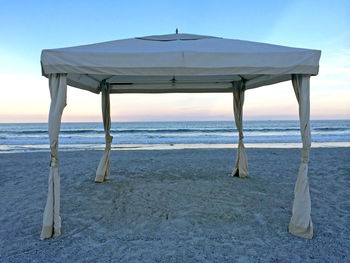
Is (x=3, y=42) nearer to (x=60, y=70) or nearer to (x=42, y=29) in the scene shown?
(x=42, y=29)

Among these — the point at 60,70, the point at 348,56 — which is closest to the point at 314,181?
the point at 60,70

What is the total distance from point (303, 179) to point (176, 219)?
1.57 m

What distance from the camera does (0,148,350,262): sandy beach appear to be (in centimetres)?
206

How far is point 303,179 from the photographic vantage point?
2.53m

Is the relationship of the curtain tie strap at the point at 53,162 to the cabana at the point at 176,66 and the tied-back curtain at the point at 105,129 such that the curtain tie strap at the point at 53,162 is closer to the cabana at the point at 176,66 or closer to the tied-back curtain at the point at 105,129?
the cabana at the point at 176,66

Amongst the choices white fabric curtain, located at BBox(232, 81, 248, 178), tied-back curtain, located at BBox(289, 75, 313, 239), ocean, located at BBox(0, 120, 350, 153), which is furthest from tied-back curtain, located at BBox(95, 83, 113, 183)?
ocean, located at BBox(0, 120, 350, 153)

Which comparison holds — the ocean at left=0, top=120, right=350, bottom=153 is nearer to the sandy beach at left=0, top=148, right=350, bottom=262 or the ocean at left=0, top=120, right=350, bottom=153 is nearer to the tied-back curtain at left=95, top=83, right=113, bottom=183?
the tied-back curtain at left=95, top=83, right=113, bottom=183

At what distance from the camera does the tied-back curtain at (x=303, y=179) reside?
2414mm

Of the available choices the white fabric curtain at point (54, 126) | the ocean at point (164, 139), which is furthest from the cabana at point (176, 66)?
the ocean at point (164, 139)

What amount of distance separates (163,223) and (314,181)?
140 inches

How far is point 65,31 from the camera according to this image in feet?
27.0

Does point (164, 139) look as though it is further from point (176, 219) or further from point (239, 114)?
point (176, 219)

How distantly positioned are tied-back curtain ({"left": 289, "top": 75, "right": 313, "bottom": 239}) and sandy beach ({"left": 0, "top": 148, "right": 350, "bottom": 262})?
13cm

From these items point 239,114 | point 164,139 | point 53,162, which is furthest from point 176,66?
point 164,139
